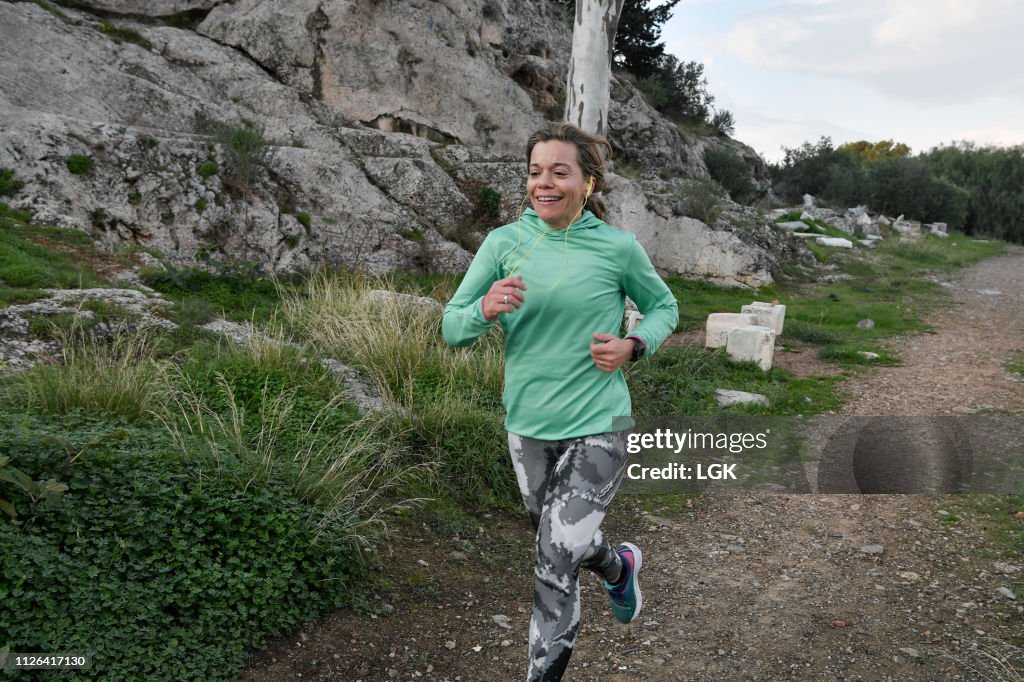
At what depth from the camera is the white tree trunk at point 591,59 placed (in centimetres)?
891

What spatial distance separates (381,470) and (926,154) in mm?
43100

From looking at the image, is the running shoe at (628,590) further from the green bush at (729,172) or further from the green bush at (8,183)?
the green bush at (729,172)

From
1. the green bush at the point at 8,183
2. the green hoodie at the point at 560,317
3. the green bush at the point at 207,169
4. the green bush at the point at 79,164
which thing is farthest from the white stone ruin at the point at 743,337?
the green bush at the point at 8,183

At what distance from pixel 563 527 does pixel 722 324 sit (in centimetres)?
652

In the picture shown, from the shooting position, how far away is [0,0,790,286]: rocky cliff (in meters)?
8.90

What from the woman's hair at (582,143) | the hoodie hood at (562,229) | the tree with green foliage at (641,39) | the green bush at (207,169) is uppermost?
the tree with green foliage at (641,39)

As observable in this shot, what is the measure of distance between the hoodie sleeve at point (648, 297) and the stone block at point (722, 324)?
576 centimetres

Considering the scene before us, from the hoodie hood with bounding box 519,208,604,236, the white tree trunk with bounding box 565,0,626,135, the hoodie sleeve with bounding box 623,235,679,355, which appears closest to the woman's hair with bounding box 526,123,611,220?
the hoodie hood with bounding box 519,208,604,236

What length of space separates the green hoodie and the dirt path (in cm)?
130

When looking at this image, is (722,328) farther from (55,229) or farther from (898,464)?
(55,229)

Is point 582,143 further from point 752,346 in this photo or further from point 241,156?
point 241,156

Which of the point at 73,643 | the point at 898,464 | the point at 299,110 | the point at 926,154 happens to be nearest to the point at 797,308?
the point at 898,464

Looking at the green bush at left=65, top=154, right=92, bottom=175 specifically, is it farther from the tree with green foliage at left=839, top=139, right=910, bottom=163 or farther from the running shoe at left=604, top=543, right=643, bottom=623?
the tree with green foliage at left=839, top=139, right=910, bottom=163

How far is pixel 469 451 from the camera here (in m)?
5.12
